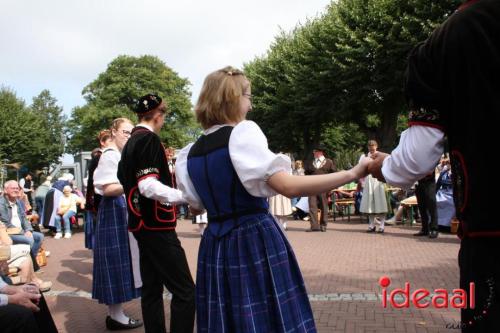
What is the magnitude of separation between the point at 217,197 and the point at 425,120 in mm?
1027

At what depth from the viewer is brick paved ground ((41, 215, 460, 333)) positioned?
→ 14.9 ft

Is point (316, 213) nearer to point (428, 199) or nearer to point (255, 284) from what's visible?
point (428, 199)

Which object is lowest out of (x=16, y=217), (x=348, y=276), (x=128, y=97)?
(x=348, y=276)

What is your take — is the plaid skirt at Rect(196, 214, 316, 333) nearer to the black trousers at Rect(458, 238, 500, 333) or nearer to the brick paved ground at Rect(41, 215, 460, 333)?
the black trousers at Rect(458, 238, 500, 333)

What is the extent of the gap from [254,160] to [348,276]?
4885 mm

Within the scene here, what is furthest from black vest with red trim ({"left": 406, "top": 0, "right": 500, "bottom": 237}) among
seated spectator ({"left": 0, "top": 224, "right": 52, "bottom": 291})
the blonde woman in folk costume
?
seated spectator ({"left": 0, "top": 224, "right": 52, "bottom": 291})

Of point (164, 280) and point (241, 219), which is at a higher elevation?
point (241, 219)

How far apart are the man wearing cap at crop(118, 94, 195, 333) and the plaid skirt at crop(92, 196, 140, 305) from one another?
84 centimetres

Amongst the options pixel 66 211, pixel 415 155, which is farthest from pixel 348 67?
pixel 415 155

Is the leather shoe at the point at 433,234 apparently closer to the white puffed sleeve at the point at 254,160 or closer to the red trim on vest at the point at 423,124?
the white puffed sleeve at the point at 254,160

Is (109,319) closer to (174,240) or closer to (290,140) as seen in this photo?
(174,240)

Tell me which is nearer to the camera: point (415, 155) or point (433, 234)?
point (415, 155)

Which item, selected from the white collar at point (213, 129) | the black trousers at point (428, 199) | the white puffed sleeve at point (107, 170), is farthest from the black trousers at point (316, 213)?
the white collar at point (213, 129)

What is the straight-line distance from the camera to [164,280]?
3.47m
